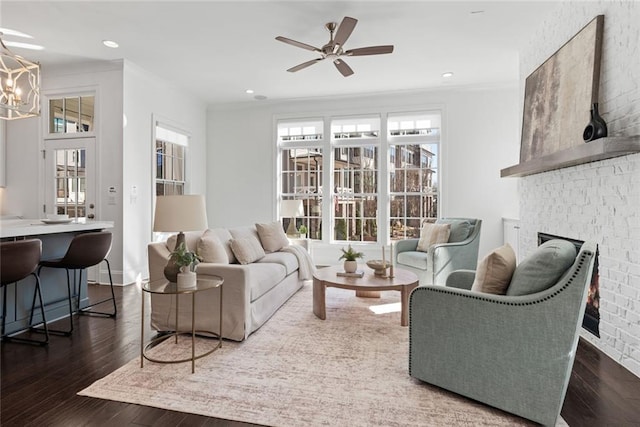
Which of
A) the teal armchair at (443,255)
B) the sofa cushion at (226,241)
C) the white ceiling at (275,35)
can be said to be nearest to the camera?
the white ceiling at (275,35)

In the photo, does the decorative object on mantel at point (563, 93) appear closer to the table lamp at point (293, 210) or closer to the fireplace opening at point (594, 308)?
the fireplace opening at point (594, 308)

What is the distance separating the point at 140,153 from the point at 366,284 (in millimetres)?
3828

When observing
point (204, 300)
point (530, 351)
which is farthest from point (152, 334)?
point (530, 351)

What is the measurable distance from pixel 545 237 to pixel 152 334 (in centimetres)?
385

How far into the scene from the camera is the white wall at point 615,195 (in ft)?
7.74

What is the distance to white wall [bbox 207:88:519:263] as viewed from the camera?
5.60 meters

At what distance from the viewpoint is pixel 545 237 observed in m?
3.67

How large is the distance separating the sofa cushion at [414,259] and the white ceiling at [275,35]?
2.50 metres

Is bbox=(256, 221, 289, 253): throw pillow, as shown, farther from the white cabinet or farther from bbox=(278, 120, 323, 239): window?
the white cabinet

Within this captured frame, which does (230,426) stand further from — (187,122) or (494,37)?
(187,122)

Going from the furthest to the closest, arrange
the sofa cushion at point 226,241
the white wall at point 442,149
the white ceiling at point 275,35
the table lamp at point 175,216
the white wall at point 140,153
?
the white wall at point 442,149 < the white wall at point 140,153 < the sofa cushion at point 226,241 < the white ceiling at point 275,35 < the table lamp at point 175,216

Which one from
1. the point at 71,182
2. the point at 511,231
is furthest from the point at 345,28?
the point at 71,182

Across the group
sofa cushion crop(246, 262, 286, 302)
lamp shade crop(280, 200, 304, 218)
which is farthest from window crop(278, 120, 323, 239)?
sofa cushion crop(246, 262, 286, 302)

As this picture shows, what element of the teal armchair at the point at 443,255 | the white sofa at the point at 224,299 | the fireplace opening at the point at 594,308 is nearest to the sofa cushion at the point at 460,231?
the teal armchair at the point at 443,255
